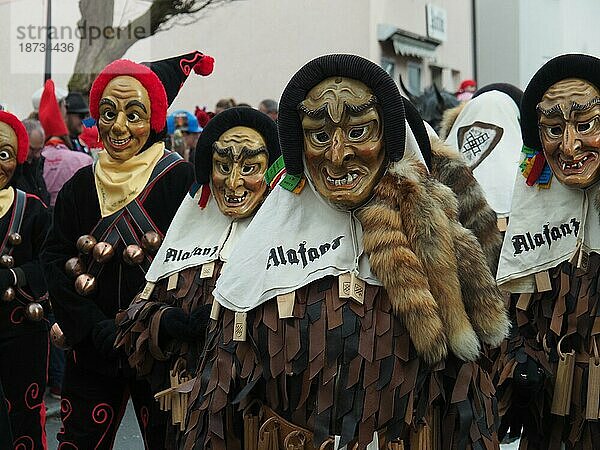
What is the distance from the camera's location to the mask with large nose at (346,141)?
134 inches

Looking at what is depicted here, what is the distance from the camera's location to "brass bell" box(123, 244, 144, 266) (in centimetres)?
504

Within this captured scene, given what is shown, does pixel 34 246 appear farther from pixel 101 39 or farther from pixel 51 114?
pixel 101 39

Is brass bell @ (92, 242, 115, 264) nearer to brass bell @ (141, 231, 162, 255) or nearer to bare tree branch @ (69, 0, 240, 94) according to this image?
brass bell @ (141, 231, 162, 255)

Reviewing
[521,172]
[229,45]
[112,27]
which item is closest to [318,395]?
[521,172]

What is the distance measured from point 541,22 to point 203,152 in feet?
69.5

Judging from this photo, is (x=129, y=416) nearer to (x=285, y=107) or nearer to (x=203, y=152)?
(x=203, y=152)

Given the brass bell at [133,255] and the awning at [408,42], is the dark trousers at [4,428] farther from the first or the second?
the awning at [408,42]

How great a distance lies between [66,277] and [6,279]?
0.78m

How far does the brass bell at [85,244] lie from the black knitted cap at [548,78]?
196cm

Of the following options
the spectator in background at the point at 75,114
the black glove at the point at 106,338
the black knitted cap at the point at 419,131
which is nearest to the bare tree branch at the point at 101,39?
A: the spectator in background at the point at 75,114

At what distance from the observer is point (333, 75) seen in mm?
3459

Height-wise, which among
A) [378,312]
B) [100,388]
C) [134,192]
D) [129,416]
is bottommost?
[129,416]

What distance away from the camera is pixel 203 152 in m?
4.83

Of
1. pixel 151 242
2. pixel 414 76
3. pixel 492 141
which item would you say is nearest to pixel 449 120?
pixel 492 141
